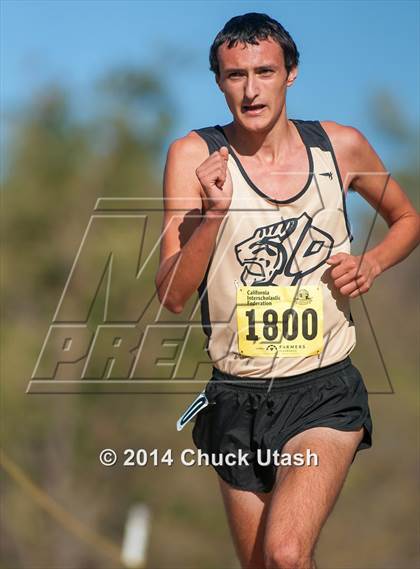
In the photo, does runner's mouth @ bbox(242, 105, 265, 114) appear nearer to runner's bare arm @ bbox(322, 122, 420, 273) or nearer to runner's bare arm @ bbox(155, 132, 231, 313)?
runner's bare arm @ bbox(155, 132, 231, 313)

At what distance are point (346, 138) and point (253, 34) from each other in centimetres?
54

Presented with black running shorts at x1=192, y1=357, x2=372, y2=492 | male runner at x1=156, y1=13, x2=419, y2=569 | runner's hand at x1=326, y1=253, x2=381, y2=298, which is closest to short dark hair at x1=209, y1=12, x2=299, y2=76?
male runner at x1=156, y1=13, x2=419, y2=569

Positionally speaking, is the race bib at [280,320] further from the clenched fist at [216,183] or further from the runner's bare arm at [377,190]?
the clenched fist at [216,183]

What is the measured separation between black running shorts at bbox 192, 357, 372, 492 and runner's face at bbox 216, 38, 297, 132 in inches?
37.0

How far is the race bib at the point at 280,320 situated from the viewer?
3.85 metres

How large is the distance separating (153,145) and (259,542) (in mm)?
19344

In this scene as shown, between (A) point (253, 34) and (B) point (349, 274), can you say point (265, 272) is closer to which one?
(B) point (349, 274)

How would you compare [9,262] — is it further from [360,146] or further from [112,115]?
[360,146]

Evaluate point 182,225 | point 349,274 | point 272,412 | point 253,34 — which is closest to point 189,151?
point 182,225

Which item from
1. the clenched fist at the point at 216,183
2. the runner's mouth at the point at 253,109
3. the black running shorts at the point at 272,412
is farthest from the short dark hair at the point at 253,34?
the black running shorts at the point at 272,412

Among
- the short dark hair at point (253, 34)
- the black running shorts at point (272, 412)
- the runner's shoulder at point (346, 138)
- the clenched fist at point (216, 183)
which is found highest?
the short dark hair at point (253, 34)

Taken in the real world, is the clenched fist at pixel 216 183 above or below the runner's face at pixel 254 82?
below

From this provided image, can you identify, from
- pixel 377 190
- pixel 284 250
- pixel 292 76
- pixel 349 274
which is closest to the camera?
pixel 349 274

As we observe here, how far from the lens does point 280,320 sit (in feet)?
12.7
